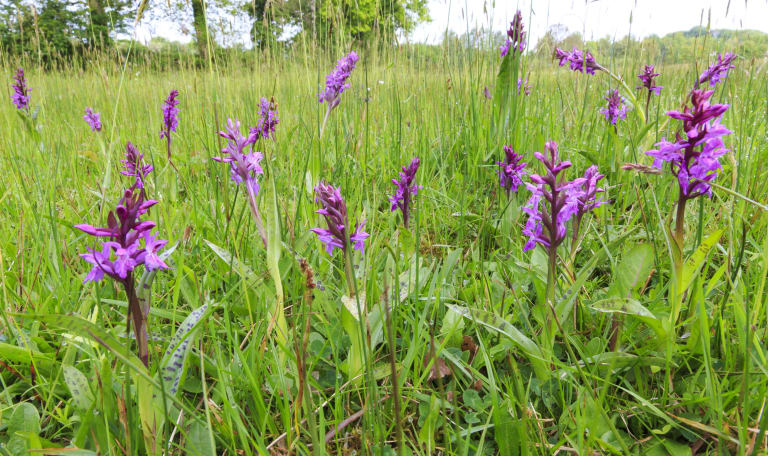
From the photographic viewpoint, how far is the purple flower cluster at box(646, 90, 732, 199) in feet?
3.28

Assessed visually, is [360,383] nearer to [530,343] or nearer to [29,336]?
[530,343]

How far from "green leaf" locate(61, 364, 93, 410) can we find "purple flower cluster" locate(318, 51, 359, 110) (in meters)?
1.97

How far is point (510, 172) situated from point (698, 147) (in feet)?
2.36

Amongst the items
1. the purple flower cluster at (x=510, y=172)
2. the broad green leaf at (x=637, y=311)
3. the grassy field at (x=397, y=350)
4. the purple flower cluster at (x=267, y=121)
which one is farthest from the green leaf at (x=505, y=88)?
the broad green leaf at (x=637, y=311)

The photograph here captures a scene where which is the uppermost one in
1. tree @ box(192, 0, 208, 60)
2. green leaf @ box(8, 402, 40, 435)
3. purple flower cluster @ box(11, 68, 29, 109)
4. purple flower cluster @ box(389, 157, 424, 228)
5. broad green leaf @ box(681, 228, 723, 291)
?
tree @ box(192, 0, 208, 60)

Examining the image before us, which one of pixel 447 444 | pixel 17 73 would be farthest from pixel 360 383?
pixel 17 73

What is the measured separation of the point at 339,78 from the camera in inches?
101

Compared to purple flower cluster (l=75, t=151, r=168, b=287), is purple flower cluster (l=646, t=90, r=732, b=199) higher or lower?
higher

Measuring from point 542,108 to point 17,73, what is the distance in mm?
3565

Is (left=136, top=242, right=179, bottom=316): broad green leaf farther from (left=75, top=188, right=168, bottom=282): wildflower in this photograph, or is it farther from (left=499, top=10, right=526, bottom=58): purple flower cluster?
(left=499, top=10, right=526, bottom=58): purple flower cluster

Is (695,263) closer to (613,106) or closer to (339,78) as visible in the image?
(613,106)

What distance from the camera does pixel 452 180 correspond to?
7.75 ft

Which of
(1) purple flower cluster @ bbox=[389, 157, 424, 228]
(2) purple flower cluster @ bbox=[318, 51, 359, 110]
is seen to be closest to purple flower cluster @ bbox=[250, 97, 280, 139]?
(2) purple flower cluster @ bbox=[318, 51, 359, 110]

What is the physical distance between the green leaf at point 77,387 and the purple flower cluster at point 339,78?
1974 millimetres
